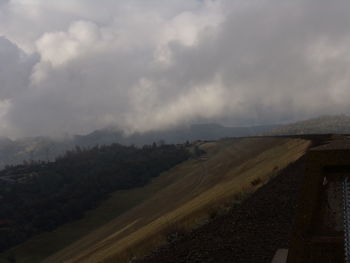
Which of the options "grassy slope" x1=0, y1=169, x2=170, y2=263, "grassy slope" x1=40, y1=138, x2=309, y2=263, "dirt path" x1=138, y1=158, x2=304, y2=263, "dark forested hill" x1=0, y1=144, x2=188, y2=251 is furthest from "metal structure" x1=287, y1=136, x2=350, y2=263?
"dark forested hill" x1=0, y1=144, x2=188, y2=251

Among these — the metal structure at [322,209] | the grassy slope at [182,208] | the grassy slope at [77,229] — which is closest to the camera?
the metal structure at [322,209]

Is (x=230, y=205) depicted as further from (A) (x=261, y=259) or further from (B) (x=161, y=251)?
(A) (x=261, y=259)

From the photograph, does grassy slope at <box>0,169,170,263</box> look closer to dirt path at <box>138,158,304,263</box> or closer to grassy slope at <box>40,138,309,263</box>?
grassy slope at <box>40,138,309,263</box>

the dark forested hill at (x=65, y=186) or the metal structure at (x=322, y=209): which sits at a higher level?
the metal structure at (x=322, y=209)

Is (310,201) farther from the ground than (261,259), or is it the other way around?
(310,201)

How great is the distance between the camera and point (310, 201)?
7062 millimetres

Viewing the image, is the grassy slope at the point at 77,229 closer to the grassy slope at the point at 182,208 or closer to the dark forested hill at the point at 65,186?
the dark forested hill at the point at 65,186

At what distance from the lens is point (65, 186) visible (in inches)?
5531

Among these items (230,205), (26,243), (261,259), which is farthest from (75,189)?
(261,259)

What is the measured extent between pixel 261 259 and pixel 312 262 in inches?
249

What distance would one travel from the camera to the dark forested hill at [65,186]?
108000 millimetres

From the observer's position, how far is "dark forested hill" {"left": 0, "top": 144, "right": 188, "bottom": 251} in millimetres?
108000

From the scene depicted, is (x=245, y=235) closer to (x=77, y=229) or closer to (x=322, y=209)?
(x=322, y=209)

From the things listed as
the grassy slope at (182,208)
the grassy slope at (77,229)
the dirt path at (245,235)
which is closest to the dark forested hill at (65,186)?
the grassy slope at (77,229)
